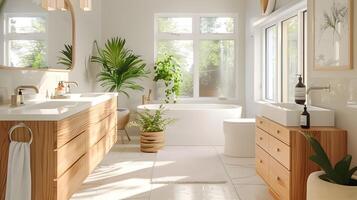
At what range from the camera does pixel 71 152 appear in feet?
8.30

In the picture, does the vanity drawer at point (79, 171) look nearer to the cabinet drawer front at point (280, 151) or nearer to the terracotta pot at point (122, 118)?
the cabinet drawer front at point (280, 151)

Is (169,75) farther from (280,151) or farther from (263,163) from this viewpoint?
(280,151)

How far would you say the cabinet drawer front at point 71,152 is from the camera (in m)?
2.26

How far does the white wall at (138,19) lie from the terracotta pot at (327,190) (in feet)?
15.7

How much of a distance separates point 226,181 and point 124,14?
3966 mm

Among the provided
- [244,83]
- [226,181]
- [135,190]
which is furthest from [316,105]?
[244,83]

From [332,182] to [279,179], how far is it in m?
0.74

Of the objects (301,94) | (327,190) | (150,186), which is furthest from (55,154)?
(301,94)

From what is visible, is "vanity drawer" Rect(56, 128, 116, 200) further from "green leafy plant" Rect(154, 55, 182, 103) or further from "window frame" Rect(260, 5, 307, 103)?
"green leafy plant" Rect(154, 55, 182, 103)

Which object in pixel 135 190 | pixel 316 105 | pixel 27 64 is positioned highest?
pixel 27 64

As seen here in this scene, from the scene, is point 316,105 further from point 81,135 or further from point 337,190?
point 81,135

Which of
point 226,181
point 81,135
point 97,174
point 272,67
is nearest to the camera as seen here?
point 81,135

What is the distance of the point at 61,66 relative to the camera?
4.34 metres

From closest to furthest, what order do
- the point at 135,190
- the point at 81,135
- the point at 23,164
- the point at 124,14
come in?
the point at 23,164
the point at 81,135
the point at 135,190
the point at 124,14
